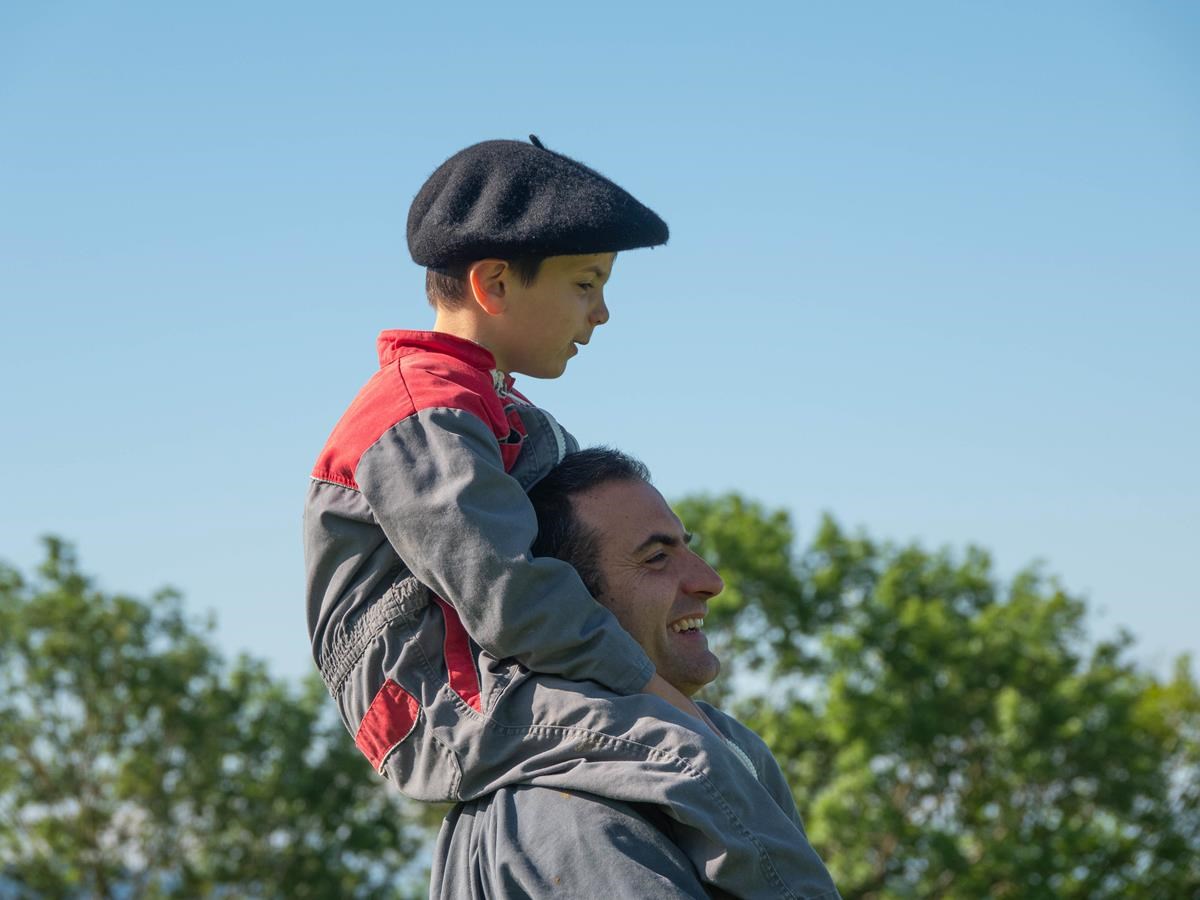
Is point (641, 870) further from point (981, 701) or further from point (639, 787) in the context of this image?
point (981, 701)

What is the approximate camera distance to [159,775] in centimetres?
2945

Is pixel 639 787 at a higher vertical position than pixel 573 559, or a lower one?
lower

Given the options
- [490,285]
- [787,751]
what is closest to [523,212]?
[490,285]

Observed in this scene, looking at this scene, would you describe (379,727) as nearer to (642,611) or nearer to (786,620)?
(642,611)

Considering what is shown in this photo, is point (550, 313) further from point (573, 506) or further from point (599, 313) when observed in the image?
point (573, 506)

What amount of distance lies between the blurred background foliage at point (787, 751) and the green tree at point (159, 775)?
43 mm

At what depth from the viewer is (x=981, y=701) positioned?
99.1 feet

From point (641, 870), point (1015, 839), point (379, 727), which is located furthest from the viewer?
point (1015, 839)

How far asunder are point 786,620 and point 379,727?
2780 cm

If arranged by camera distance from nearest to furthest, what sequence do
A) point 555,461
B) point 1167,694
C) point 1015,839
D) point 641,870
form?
point 641,870, point 555,461, point 1015,839, point 1167,694

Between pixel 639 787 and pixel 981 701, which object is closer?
pixel 639 787

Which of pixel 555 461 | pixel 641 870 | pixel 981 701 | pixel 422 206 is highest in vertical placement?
pixel 981 701

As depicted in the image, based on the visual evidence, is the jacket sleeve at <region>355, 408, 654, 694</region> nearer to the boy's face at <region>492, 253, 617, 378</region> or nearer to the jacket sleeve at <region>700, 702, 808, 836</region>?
the boy's face at <region>492, 253, 617, 378</region>

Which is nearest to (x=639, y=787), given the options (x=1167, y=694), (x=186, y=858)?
(x=186, y=858)
